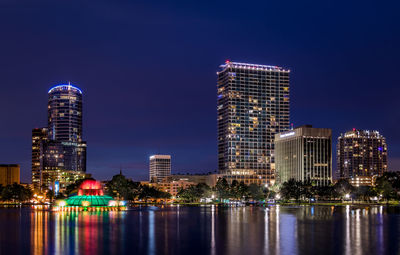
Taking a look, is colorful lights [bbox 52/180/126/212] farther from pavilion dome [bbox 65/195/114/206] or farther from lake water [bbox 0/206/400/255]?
lake water [bbox 0/206/400/255]

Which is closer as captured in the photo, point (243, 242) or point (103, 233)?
point (243, 242)

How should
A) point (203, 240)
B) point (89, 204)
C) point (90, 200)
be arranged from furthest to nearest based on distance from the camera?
point (90, 200)
point (89, 204)
point (203, 240)

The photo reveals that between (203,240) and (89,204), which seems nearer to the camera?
(203,240)

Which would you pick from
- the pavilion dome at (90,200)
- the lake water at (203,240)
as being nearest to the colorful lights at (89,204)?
the pavilion dome at (90,200)

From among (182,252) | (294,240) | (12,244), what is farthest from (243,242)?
(12,244)

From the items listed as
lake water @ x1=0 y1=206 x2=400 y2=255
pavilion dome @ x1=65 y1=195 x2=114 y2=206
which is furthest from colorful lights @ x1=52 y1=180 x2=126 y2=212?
lake water @ x1=0 y1=206 x2=400 y2=255

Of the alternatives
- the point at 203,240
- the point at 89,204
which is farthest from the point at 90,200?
the point at 203,240

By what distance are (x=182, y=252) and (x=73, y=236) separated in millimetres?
25746

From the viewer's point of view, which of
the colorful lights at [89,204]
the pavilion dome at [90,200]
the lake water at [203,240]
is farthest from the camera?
the pavilion dome at [90,200]

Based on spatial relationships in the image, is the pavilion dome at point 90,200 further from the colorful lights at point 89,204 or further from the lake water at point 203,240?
the lake water at point 203,240

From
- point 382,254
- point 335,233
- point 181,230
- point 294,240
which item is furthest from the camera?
point 181,230

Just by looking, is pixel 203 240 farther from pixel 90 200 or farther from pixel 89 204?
pixel 90 200

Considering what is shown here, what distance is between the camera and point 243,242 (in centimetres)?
7519

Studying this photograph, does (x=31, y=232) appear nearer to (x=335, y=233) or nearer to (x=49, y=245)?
(x=49, y=245)
